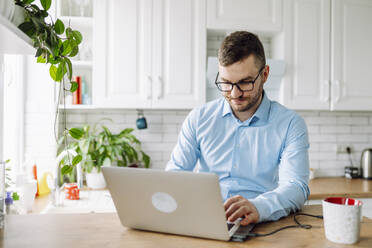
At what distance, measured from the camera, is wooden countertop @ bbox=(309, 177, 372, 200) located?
2654mm

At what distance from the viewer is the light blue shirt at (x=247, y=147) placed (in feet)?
5.20

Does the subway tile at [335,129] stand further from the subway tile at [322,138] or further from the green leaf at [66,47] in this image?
the green leaf at [66,47]

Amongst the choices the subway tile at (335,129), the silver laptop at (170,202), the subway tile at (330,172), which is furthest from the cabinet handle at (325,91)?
the silver laptop at (170,202)

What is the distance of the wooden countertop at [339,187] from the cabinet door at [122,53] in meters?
1.45

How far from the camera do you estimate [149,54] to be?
108 inches

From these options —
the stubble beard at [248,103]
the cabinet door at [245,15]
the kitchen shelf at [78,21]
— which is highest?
the cabinet door at [245,15]

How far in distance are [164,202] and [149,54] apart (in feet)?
6.16

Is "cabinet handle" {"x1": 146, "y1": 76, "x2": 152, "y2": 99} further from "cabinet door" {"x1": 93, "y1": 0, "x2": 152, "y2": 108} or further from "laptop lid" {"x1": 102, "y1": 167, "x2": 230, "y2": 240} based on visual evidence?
"laptop lid" {"x1": 102, "y1": 167, "x2": 230, "y2": 240}

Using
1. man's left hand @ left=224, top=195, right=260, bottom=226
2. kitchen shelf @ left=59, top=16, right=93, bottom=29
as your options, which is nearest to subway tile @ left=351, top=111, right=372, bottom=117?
kitchen shelf @ left=59, top=16, right=93, bottom=29

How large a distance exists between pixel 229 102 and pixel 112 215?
72cm

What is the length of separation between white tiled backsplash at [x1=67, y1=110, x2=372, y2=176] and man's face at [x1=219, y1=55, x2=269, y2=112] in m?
1.55

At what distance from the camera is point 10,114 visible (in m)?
2.65

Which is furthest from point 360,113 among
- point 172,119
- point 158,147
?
point 158,147

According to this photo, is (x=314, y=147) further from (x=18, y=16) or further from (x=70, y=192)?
(x=18, y=16)
